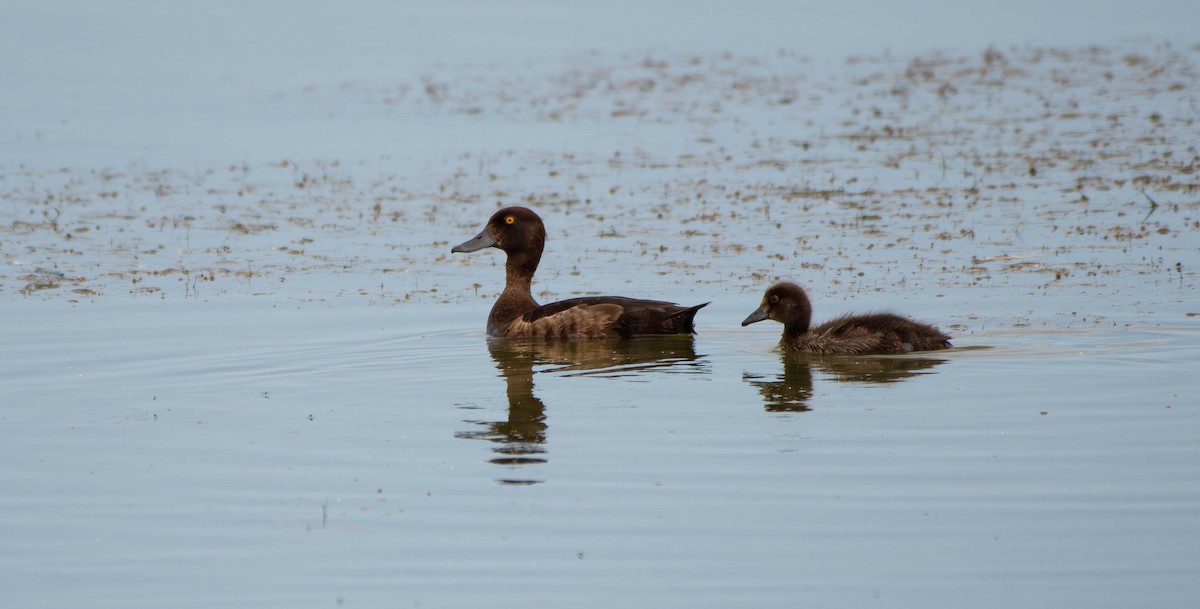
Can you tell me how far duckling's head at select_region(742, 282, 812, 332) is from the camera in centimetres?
1348

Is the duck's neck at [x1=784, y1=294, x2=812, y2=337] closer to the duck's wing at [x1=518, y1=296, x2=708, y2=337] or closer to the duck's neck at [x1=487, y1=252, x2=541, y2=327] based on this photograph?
the duck's wing at [x1=518, y1=296, x2=708, y2=337]

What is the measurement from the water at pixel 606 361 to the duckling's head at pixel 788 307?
40 cm

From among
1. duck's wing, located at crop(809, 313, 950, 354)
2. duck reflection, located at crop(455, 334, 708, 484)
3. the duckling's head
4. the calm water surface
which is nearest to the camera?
the calm water surface

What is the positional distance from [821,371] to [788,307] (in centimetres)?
111

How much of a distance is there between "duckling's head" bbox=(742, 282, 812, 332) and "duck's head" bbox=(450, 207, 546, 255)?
2707mm

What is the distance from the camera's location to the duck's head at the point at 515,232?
15.6 meters

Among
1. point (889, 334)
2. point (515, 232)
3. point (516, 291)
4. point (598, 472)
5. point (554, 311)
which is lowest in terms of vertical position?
point (598, 472)


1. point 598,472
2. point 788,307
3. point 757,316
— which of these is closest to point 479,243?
point 757,316

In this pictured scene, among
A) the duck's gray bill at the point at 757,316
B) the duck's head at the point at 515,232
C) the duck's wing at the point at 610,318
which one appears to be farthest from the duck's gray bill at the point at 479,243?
the duck's gray bill at the point at 757,316

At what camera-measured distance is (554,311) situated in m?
14.4

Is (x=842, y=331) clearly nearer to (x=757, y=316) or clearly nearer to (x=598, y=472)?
(x=757, y=316)

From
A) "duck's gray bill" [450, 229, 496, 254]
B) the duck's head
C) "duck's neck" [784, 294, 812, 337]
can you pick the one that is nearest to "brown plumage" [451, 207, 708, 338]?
Result: the duck's head

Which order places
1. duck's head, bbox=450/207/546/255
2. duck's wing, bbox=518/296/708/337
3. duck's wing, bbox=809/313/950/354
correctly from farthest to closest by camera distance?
duck's head, bbox=450/207/546/255 → duck's wing, bbox=518/296/708/337 → duck's wing, bbox=809/313/950/354

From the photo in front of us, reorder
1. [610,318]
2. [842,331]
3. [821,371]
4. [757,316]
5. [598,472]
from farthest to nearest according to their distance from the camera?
[610,318]
[757,316]
[842,331]
[821,371]
[598,472]
